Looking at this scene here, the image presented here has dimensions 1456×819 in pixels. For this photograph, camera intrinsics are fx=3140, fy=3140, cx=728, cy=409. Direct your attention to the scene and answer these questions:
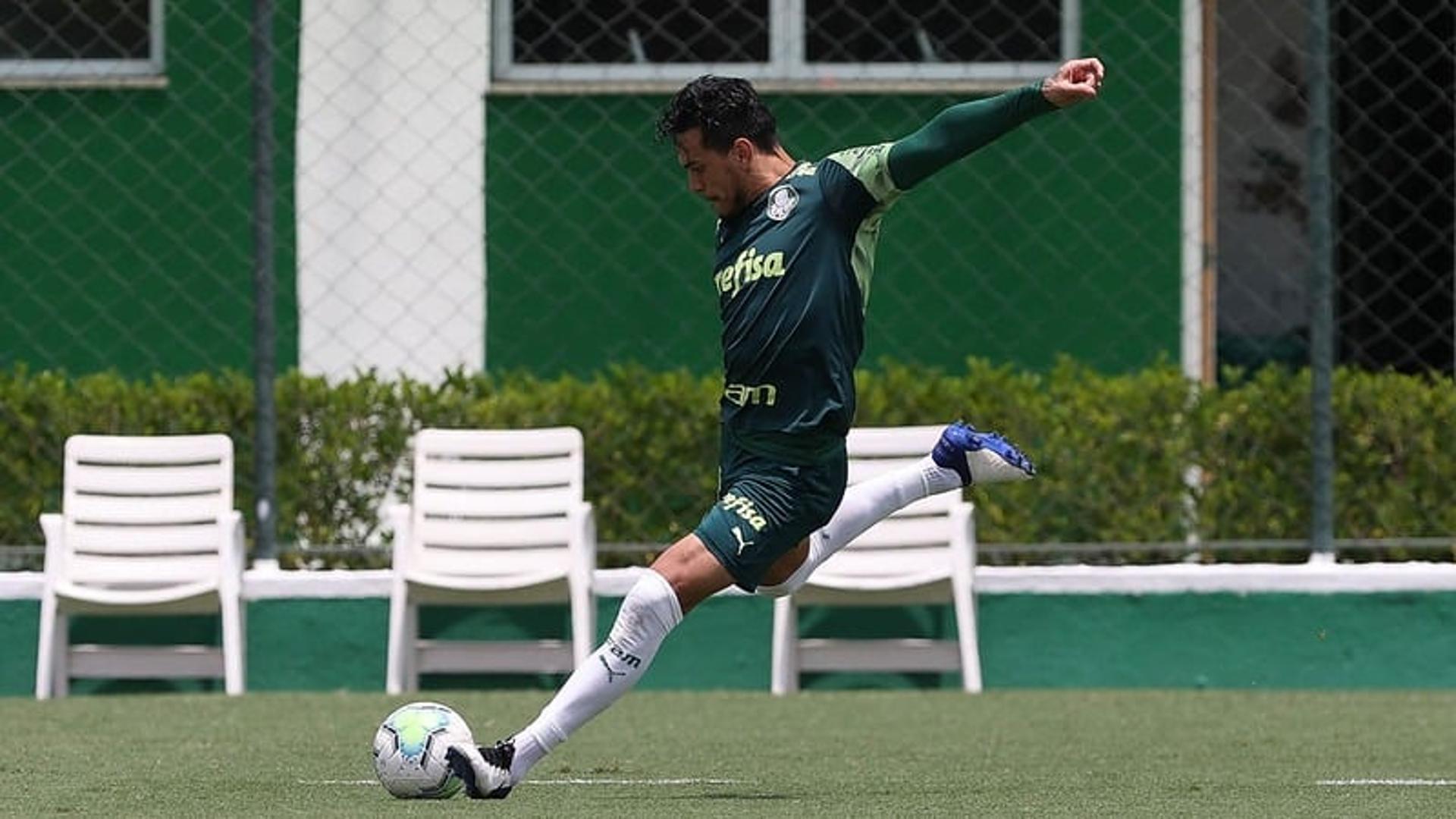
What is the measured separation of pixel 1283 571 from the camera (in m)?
11.1

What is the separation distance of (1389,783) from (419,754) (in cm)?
236

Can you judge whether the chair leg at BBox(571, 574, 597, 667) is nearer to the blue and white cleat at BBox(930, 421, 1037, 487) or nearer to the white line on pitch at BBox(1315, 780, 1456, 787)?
the blue and white cleat at BBox(930, 421, 1037, 487)

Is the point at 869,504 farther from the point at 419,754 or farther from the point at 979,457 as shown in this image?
the point at 419,754

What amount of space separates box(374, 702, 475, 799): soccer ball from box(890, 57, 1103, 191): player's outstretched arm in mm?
1720

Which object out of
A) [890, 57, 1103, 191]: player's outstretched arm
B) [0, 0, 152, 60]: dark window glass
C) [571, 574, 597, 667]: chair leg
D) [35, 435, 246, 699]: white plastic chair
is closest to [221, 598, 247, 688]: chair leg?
[35, 435, 246, 699]: white plastic chair

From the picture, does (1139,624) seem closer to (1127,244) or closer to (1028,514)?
(1028,514)

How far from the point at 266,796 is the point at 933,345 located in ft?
18.2

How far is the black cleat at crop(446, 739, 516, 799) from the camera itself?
717cm

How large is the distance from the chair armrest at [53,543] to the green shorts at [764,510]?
4.09 m

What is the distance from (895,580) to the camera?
36.1ft

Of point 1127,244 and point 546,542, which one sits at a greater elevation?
point 1127,244

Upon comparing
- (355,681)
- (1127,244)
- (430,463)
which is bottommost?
(355,681)

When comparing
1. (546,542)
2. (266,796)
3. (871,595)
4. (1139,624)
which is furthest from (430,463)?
(266,796)

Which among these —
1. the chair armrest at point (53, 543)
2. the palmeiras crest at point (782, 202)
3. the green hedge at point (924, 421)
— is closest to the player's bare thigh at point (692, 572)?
the palmeiras crest at point (782, 202)
